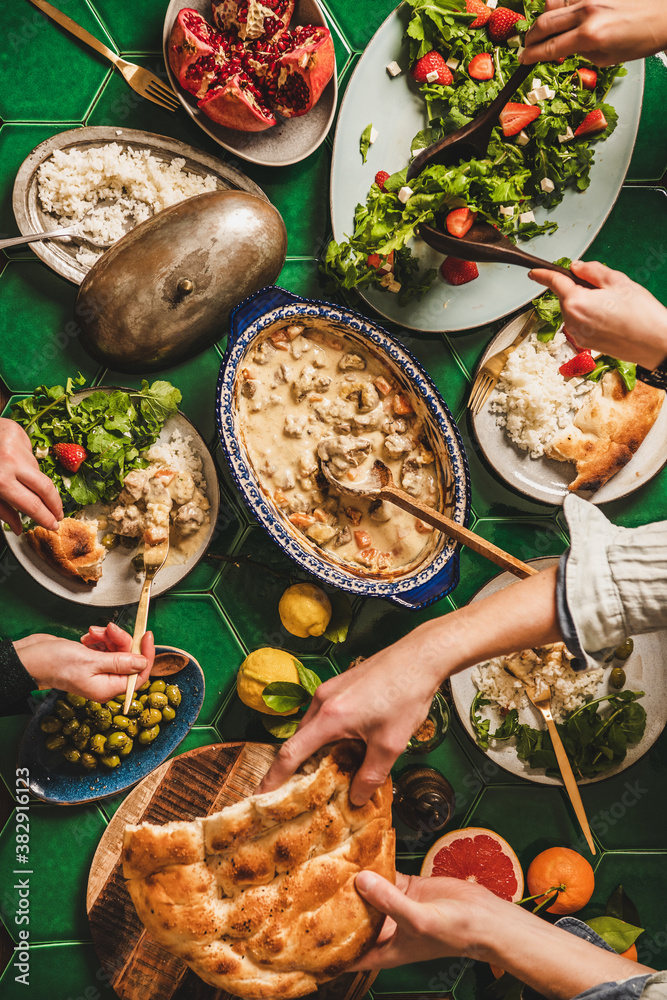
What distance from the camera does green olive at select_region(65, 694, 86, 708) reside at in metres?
2.69

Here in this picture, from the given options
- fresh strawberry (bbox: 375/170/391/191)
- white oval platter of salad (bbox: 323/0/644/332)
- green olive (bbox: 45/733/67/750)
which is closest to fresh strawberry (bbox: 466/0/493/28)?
white oval platter of salad (bbox: 323/0/644/332)

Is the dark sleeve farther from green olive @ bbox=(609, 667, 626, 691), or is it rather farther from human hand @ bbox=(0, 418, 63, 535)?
green olive @ bbox=(609, 667, 626, 691)

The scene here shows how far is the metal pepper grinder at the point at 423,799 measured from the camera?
279 centimetres

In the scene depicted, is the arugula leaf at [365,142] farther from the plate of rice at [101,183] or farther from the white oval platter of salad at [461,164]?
the plate of rice at [101,183]

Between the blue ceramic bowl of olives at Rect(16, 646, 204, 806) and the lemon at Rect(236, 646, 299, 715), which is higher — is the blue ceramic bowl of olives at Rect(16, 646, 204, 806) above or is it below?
below

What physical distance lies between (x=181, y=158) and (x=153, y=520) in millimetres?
1575

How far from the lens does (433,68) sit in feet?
8.85

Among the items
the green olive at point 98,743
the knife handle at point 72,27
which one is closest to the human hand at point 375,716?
the green olive at point 98,743

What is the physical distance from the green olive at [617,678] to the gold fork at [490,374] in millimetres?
1365

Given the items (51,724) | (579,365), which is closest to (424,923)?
(51,724)

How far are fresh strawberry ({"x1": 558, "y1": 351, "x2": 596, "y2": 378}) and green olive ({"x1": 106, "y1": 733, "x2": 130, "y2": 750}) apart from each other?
8.15 ft

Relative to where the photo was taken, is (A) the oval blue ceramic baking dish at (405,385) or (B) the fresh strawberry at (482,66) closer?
(A) the oval blue ceramic baking dish at (405,385)

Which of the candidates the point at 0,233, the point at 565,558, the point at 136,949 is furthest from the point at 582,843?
the point at 0,233

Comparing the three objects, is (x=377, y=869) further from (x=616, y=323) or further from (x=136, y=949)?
(x=616, y=323)
